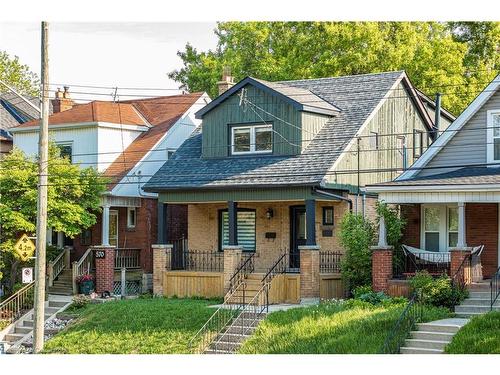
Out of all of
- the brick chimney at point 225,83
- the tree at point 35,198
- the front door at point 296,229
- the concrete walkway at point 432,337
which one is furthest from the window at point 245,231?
the concrete walkway at point 432,337

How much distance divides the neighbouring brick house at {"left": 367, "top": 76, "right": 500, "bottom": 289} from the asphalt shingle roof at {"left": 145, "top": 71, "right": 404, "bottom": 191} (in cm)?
267

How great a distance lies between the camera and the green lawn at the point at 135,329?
100 ft

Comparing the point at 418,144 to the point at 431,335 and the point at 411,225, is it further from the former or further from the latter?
the point at 431,335

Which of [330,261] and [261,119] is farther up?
[261,119]

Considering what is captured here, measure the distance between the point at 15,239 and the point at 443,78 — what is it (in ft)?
63.8

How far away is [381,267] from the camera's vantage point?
3203 centimetres

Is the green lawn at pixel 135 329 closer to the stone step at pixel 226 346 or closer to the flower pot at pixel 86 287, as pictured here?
the stone step at pixel 226 346

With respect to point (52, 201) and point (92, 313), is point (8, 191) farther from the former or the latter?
point (92, 313)

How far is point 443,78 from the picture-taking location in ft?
154

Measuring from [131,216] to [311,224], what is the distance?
1023 centimetres

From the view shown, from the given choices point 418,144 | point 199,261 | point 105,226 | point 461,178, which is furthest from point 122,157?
point 461,178

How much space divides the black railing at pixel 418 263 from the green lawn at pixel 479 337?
5.39m

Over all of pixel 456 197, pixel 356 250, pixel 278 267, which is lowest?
pixel 278 267

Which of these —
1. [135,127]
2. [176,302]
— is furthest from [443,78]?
[176,302]
